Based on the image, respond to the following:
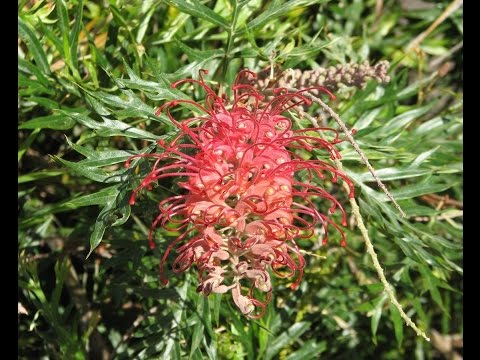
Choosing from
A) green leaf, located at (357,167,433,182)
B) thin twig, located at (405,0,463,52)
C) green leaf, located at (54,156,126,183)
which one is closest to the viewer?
green leaf, located at (54,156,126,183)

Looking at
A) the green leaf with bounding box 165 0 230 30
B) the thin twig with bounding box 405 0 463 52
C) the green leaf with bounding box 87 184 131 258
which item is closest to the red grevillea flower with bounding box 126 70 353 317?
the green leaf with bounding box 87 184 131 258

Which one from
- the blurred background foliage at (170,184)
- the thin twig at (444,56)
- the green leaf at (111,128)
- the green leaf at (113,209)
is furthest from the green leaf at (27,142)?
the thin twig at (444,56)

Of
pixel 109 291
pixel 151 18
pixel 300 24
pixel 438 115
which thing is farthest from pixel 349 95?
pixel 109 291

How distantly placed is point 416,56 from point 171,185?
2.67 ft

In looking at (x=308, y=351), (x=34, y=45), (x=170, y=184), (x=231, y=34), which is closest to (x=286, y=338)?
(x=308, y=351)

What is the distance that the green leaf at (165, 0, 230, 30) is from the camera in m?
1.37

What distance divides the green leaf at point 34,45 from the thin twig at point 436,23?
964 mm

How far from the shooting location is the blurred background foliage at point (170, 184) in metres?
1.43

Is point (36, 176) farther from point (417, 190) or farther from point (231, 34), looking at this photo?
point (417, 190)

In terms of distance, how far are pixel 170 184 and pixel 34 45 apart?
37 centimetres

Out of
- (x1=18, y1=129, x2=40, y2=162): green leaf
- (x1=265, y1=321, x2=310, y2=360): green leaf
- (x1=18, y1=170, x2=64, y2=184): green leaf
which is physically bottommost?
(x1=265, y1=321, x2=310, y2=360): green leaf

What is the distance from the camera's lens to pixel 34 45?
146 cm

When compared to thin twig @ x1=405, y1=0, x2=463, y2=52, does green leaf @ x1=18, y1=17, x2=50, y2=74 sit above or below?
above

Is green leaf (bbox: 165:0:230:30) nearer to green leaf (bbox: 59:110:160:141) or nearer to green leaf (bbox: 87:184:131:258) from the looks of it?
green leaf (bbox: 59:110:160:141)
